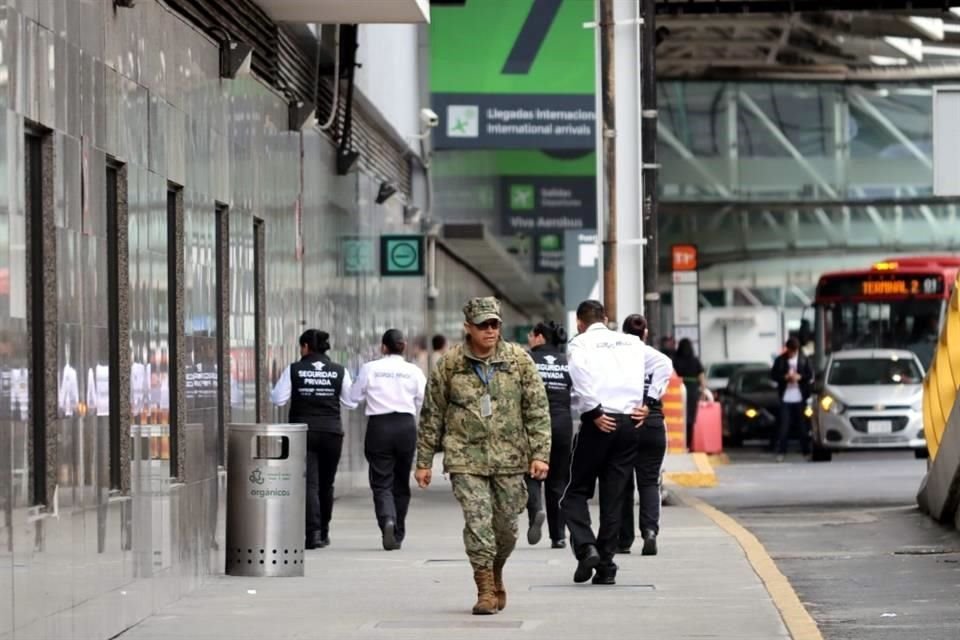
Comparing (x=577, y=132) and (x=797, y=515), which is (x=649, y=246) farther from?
(x=577, y=132)

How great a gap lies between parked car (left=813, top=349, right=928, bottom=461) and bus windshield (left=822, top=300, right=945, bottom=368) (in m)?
3.13

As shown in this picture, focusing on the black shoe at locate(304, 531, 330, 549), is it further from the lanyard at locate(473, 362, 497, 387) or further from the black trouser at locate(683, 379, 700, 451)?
the black trouser at locate(683, 379, 700, 451)

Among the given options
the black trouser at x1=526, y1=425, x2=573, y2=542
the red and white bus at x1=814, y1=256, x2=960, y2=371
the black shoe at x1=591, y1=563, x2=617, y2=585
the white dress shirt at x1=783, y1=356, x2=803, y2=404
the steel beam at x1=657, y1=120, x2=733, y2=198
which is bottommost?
the black shoe at x1=591, y1=563, x2=617, y2=585

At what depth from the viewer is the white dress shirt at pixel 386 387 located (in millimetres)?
16922

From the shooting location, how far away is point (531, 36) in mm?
29516

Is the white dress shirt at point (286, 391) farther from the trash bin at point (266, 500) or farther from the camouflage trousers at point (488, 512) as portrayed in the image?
the camouflage trousers at point (488, 512)

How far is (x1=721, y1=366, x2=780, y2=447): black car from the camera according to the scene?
4019cm

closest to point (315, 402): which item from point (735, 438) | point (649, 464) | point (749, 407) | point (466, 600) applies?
point (649, 464)

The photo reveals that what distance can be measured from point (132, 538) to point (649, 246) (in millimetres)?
11903

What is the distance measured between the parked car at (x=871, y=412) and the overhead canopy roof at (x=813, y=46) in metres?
9.69

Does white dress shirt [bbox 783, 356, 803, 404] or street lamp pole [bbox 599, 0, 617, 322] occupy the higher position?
street lamp pole [bbox 599, 0, 617, 322]

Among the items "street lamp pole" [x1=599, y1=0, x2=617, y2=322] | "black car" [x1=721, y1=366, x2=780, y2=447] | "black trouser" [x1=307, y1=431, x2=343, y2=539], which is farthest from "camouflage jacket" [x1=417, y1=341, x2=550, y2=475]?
"black car" [x1=721, y1=366, x2=780, y2=447]

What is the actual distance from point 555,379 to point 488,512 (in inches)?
182

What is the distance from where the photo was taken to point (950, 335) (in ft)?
57.7
